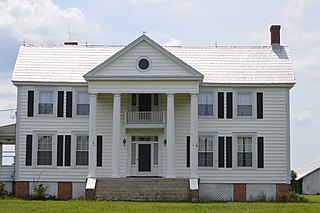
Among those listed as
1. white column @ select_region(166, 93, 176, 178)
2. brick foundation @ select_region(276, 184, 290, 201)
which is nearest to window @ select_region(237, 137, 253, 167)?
brick foundation @ select_region(276, 184, 290, 201)

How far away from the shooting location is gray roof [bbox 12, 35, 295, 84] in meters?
39.7

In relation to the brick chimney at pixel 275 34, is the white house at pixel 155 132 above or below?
below

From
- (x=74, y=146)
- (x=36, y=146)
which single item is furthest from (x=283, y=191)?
(x=36, y=146)

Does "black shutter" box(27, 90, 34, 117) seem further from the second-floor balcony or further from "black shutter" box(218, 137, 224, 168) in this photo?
"black shutter" box(218, 137, 224, 168)

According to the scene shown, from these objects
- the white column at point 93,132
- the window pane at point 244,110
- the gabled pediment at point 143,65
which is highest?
the gabled pediment at point 143,65

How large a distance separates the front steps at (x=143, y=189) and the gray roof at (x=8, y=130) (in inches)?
265

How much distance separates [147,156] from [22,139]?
6954 mm

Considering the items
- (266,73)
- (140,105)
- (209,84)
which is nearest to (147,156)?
(140,105)

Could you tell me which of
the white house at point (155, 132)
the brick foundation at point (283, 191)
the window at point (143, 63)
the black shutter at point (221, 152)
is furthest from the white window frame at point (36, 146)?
the brick foundation at point (283, 191)

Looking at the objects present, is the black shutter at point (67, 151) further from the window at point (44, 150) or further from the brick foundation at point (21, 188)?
the brick foundation at point (21, 188)

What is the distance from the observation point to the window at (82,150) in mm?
39312

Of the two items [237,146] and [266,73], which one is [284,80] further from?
[237,146]

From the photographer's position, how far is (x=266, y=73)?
1578 inches

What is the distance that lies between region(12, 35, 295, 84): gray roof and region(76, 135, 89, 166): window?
10.5ft
